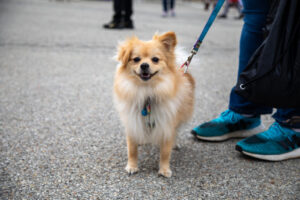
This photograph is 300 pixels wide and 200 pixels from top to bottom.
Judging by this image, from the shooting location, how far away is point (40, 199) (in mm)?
1526

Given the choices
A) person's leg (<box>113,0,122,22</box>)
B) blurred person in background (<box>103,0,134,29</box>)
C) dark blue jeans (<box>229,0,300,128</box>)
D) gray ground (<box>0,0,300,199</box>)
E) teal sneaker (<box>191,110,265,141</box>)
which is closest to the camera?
gray ground (<box>0,0,300,199</box>)

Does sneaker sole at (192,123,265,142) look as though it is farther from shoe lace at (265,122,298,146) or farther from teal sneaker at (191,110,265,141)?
shoe lace at (265,122,298,146)

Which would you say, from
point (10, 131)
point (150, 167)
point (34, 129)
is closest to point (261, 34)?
point (150, 167)

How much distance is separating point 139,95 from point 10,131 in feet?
4.10

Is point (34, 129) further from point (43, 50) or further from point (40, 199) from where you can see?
point (43, 50)

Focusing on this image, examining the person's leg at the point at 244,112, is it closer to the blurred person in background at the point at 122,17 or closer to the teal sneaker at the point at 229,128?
the teal sneaker at the point at 229,128

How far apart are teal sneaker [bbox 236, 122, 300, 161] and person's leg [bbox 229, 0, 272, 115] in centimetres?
29

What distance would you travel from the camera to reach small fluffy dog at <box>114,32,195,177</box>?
1.83 meters

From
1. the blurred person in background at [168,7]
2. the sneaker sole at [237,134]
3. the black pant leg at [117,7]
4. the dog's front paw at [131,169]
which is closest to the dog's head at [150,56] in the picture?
the dog's front paw at [131,169]

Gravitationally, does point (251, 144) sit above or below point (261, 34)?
below

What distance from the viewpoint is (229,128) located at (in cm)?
229

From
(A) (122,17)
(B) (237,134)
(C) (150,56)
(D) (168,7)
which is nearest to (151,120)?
(C) (150,56)

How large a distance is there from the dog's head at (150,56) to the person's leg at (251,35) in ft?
2.17

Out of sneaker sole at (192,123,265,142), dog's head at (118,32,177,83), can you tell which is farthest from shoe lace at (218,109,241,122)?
dog's head at (118,32,177,83)
